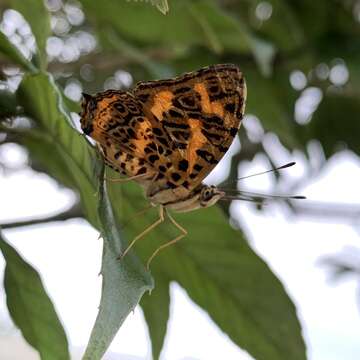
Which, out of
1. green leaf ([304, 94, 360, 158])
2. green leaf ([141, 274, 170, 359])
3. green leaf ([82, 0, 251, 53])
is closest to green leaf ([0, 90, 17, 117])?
green leaf ([141, 274, 170, 359])

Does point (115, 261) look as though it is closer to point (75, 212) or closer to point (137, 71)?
point (75, 212)

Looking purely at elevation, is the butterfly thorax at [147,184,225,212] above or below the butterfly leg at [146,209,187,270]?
above

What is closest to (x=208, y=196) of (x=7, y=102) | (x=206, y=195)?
(x=206, y=195)

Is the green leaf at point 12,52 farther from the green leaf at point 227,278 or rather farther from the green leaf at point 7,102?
the green leaf at point 227,278

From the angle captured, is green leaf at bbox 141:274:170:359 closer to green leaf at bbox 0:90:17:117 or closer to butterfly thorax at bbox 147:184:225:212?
butterfly thorax at bbox 147:184:225:212

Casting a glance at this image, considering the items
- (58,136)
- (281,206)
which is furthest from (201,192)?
(281,206)

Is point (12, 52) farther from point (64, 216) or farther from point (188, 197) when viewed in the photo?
point (64, 216)
